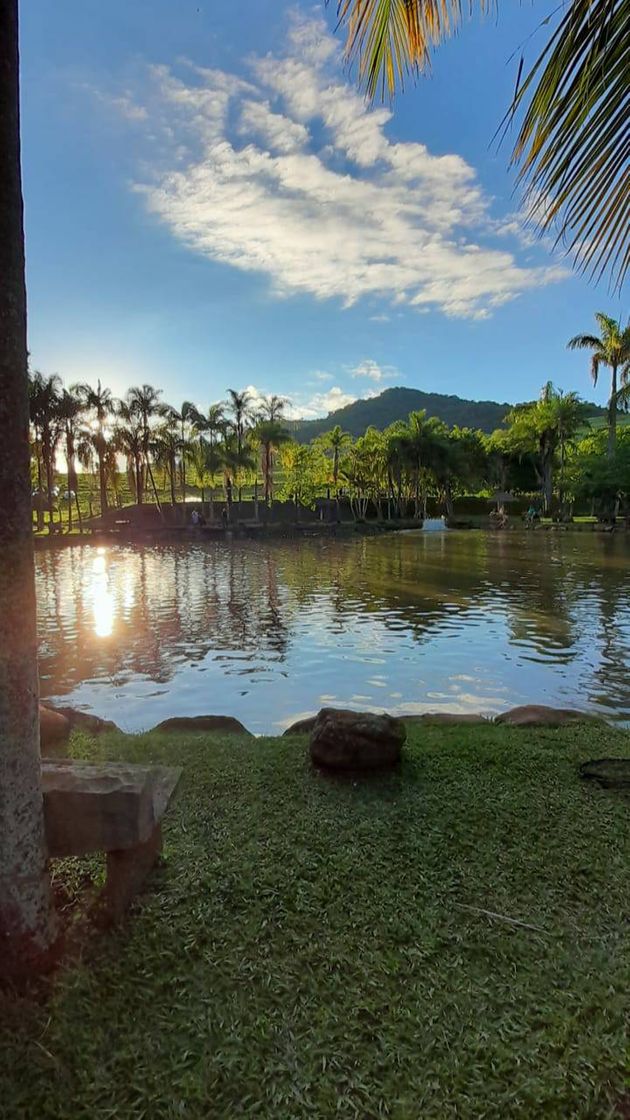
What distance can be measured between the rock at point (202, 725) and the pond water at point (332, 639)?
920mm

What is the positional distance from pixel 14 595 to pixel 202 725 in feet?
13.5

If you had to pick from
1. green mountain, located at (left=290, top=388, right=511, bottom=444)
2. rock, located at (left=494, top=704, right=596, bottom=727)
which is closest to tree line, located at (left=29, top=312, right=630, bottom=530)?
rock, located at (left=494, top=704, right=596, bottom=727)

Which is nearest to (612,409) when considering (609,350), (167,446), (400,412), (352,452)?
(609,350)

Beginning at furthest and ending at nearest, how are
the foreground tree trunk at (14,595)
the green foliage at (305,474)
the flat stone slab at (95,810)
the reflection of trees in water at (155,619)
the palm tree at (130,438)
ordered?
the green foliage at (305,474) < the palm tree at (130,438) < the reflection of trees in water at (155,619) < the flat stone slab at (95,810) < the foreground tree trunk at (14,595)

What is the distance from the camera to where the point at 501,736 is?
17.4 feet

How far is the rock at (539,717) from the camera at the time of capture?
5980 mm

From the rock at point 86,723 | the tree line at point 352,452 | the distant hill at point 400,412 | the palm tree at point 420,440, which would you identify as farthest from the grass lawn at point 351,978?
the distant hill at point 400,412

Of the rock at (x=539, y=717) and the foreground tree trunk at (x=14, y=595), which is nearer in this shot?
the foreground tree trunk at (x=14, y=595)

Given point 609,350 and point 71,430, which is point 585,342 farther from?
point 71,430

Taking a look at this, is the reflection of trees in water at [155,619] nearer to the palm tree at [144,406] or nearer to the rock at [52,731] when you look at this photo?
the rock at [52,731]

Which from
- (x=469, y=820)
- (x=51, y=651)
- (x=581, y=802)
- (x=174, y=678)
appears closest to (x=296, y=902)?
(x=469, y=820)

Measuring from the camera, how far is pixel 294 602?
16078mm

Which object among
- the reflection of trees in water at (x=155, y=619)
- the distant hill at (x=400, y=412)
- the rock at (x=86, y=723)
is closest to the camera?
the rock at (x=86, y=723)

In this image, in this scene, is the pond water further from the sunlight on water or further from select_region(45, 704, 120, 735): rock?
select_region(45, 704, 120, 735): rock
